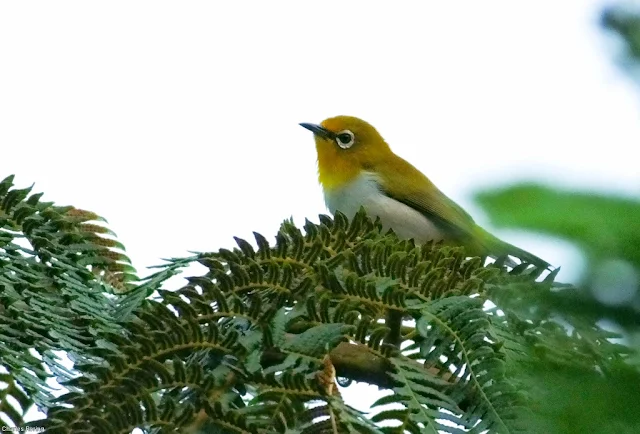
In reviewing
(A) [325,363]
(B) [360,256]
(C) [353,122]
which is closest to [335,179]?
(C) [353,122]

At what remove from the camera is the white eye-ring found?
571 cm

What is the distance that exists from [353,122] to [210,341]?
4.65 metres

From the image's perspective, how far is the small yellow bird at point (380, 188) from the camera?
4945 millimetres

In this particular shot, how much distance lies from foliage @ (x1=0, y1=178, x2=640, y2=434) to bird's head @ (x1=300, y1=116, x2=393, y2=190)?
360 centimetres

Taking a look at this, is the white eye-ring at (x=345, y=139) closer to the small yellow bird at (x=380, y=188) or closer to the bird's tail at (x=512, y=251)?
the small yellow bird at (x=380, y=188)

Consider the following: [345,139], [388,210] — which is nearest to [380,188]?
[388,210]

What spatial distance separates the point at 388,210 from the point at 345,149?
82 centimetres

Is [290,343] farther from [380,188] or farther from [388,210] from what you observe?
[380,188]

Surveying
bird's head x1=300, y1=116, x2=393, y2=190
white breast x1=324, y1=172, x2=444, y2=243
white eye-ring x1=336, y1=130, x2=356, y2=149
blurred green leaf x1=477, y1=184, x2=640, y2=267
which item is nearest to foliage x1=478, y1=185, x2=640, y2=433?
blurred green leaf x1=477, y1=184, x2=640, y2=267

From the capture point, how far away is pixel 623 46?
51 cm

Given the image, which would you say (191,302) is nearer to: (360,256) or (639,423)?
(360,256)

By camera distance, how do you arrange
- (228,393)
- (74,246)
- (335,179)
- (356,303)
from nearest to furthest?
(228,393)
(356,303)
(74,246)
(335,179)

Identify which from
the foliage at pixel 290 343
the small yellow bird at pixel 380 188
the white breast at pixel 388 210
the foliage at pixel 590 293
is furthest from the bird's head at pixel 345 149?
the foliage at pixel 590 293

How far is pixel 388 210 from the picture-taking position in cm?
498
